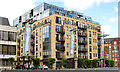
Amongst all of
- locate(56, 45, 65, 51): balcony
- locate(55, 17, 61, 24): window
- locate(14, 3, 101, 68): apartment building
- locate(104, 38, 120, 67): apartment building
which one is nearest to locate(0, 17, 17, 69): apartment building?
locate(14, 3, 101, 68): apartment building

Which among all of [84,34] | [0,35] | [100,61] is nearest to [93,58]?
[100,61]

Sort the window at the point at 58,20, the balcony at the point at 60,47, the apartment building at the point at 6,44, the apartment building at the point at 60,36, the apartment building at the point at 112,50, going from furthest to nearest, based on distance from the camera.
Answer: the apartment building at the point at 112,50 < the window at the point at 58,20 < the apartment building at the point at 60,36 < the balcony at the point at 60,47 < the apartment building at the point at 6,44

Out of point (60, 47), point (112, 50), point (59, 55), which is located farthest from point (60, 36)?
point (112, 50)

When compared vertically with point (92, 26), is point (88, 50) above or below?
below

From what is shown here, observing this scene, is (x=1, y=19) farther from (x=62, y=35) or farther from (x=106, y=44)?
(x=106, y=44)

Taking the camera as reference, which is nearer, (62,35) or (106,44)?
(62,35)

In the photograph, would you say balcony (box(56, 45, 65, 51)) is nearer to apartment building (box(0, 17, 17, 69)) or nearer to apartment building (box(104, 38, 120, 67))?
apartment building (box(0, 17, 17, 69))

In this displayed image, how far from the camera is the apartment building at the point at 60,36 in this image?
75.5 meters

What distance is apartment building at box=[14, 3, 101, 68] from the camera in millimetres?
75500

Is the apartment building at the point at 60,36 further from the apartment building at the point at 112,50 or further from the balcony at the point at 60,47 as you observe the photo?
the apartment building at the point at 112,50

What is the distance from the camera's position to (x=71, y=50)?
7400 centimetres

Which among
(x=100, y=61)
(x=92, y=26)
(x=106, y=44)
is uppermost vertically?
(x=92, y=26)

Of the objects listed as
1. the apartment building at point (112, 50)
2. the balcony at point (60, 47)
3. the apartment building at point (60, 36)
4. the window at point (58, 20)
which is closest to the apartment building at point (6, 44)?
the apartment building at point (60, 36)

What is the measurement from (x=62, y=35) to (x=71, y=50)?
7.84 meters
